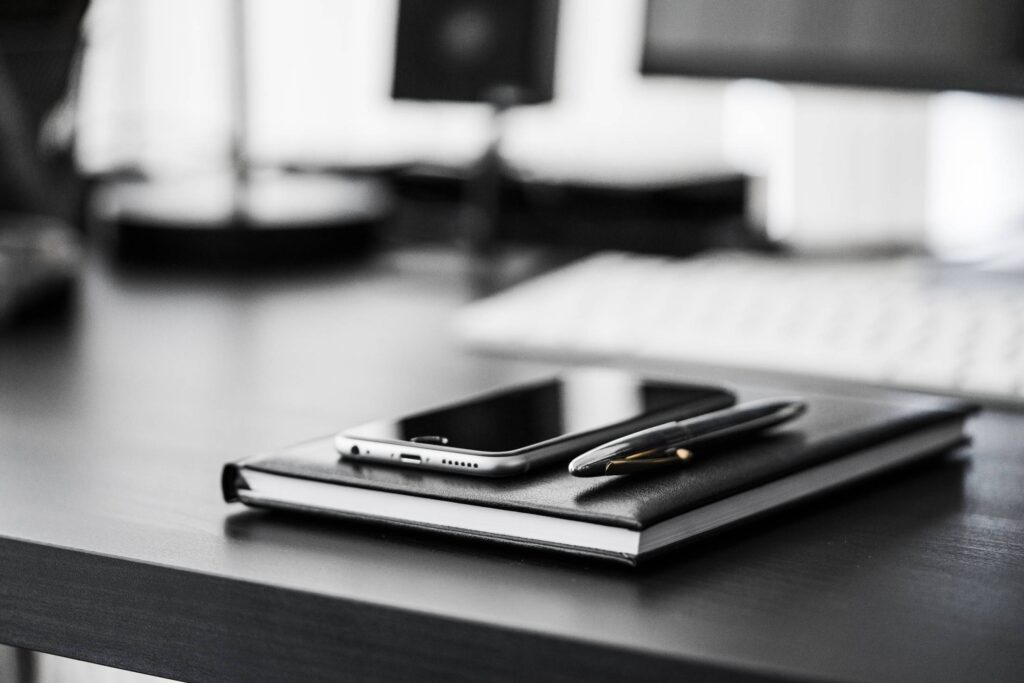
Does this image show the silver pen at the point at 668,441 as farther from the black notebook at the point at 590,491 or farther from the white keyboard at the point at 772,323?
the white keyboard at the point at 772,323

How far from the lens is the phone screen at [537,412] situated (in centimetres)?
48

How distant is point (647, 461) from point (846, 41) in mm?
648

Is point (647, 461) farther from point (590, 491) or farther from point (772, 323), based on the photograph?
point (772, 323)

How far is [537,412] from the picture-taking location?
0.54 meters

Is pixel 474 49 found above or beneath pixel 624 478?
above

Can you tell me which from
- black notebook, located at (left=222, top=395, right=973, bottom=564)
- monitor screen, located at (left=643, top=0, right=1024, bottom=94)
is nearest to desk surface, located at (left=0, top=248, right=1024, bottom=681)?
black notebook, located at (left=222, top=395, right=973, bottom=564)

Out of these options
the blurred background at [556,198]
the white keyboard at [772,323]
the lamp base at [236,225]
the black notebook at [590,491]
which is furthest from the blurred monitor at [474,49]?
the black notebook at [590,491]

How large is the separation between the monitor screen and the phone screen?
0.49 metres

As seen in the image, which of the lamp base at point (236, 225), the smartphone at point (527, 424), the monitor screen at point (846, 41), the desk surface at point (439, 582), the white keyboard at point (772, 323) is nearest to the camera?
the desk surface at point (439, 582)

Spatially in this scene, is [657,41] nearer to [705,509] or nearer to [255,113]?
[705,509]

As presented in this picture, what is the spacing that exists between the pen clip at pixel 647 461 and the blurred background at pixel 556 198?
28 centimetres

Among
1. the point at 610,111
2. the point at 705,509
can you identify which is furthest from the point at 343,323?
the point at 610,111

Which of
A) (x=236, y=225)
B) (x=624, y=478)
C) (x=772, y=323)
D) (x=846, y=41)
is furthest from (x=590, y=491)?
(x=236, y=225)

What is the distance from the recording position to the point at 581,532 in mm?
419
